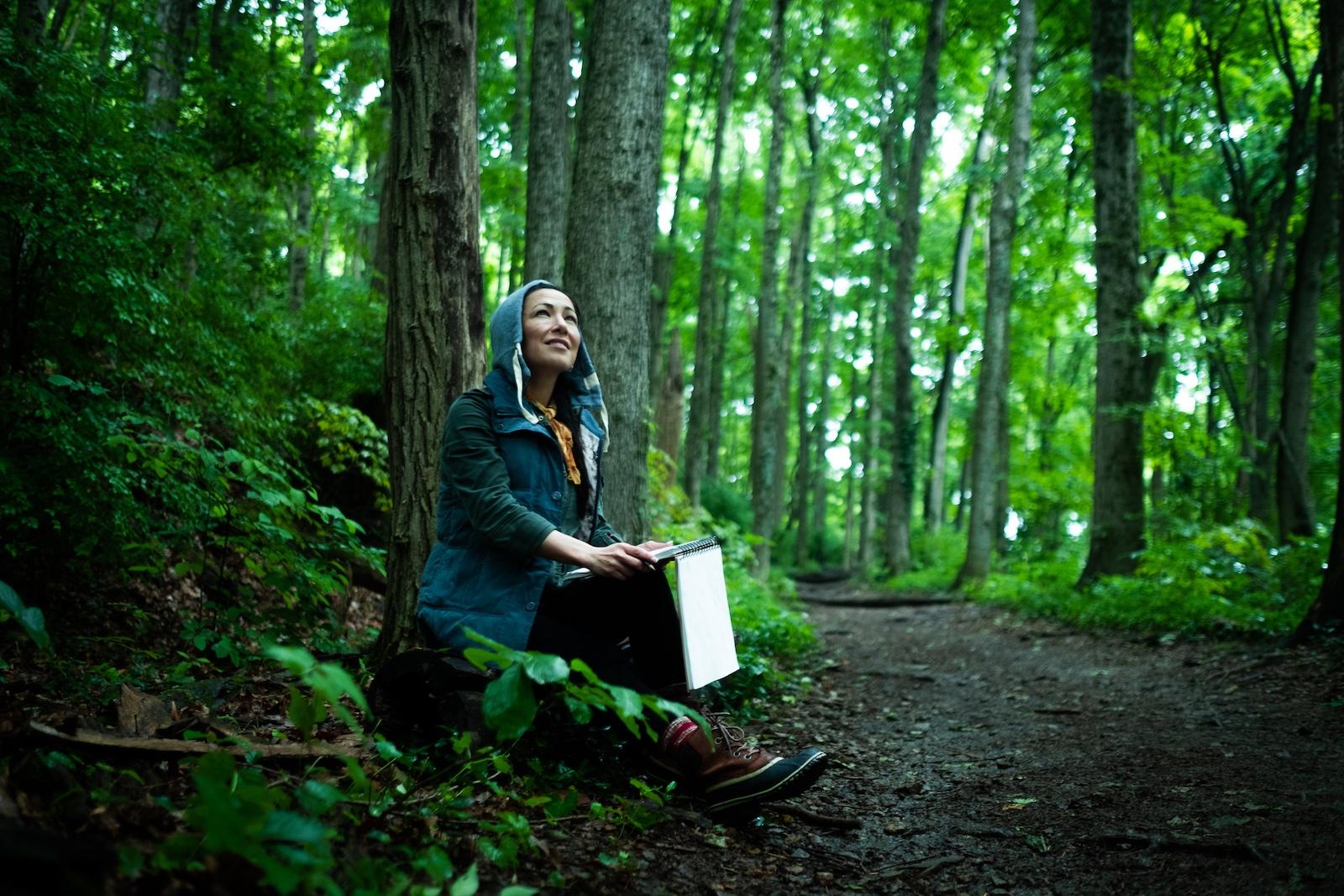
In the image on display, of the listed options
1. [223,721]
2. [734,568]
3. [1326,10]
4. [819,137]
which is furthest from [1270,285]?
[223,721]

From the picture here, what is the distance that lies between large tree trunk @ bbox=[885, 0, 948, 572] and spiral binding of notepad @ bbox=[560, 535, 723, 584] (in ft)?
49.7

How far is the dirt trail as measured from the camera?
2844 mm

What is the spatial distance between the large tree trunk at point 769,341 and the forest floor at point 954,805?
8.48 metres

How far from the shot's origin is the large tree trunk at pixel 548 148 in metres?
8.20

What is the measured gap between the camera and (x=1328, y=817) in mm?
3174

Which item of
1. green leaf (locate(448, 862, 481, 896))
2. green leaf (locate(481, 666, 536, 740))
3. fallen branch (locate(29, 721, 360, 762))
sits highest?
green leaf (locate(481, 666, 536, 740))

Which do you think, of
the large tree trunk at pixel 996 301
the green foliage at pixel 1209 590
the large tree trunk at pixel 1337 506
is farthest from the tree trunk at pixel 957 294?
the large tree trunk at pixel 1337 506

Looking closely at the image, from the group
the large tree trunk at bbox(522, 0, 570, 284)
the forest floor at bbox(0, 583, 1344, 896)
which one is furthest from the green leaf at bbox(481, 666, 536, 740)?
the large tree trunk at bbox(522, 0, 570, 284)

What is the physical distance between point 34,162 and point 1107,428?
34.7ft

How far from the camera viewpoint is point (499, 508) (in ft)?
10.2

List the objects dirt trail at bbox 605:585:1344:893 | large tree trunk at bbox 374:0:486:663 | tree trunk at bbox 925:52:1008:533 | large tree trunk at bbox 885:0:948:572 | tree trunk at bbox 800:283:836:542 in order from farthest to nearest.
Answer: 1. tree trunk at bbox 800:283:836:542
2. tree trunk at bbox 925:52:1008:533
3. large tree trunk at bbox 885:0:948:572
4. large tree trunk at bbox 374:0:486:663
5. dirt trail at bbox 605:585:1344:893

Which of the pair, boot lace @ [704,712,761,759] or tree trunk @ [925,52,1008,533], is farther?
tree trunk @ [925,52,1008,533]

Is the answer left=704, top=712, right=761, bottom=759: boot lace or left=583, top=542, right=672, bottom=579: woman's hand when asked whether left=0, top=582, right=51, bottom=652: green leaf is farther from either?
left=704, top=712, right=761, bottom=759: boot lace

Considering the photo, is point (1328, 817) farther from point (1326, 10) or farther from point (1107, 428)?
point (1107, 428)
